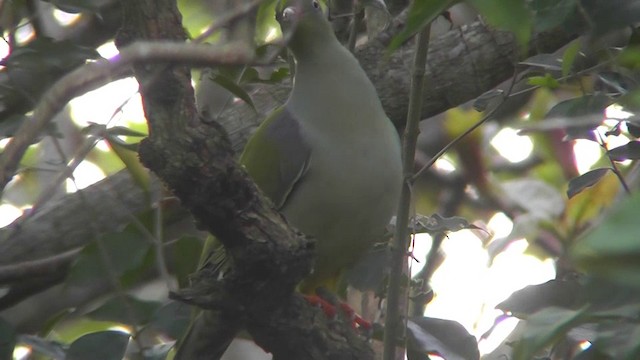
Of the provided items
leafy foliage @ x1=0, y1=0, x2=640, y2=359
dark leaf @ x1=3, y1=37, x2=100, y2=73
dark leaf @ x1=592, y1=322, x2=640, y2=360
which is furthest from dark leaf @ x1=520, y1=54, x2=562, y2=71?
dark leaf @ x1=3, y1=37, x2=100, y2=73

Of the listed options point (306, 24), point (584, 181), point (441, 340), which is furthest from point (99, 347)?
point (584, 181)

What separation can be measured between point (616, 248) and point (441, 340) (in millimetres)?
1362

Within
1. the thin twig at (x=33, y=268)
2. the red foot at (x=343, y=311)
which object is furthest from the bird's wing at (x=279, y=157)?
the thin twig at (x=33, y=268)

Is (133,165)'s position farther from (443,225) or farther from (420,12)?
(420,12)

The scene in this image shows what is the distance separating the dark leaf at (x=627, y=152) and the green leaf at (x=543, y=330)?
907 millimetres

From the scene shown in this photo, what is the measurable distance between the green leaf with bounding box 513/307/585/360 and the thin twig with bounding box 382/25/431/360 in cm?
80

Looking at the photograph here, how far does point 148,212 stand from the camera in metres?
2.63

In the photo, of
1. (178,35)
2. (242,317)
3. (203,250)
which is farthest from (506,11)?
(203,250)

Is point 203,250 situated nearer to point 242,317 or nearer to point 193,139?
point 242,317

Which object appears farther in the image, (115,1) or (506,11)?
(115,1)

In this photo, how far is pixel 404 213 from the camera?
197cm

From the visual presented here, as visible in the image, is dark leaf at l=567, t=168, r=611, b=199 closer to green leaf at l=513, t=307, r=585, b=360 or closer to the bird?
the bird

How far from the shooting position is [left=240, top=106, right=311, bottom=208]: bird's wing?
7.67ft

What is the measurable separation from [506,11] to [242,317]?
1065mm
